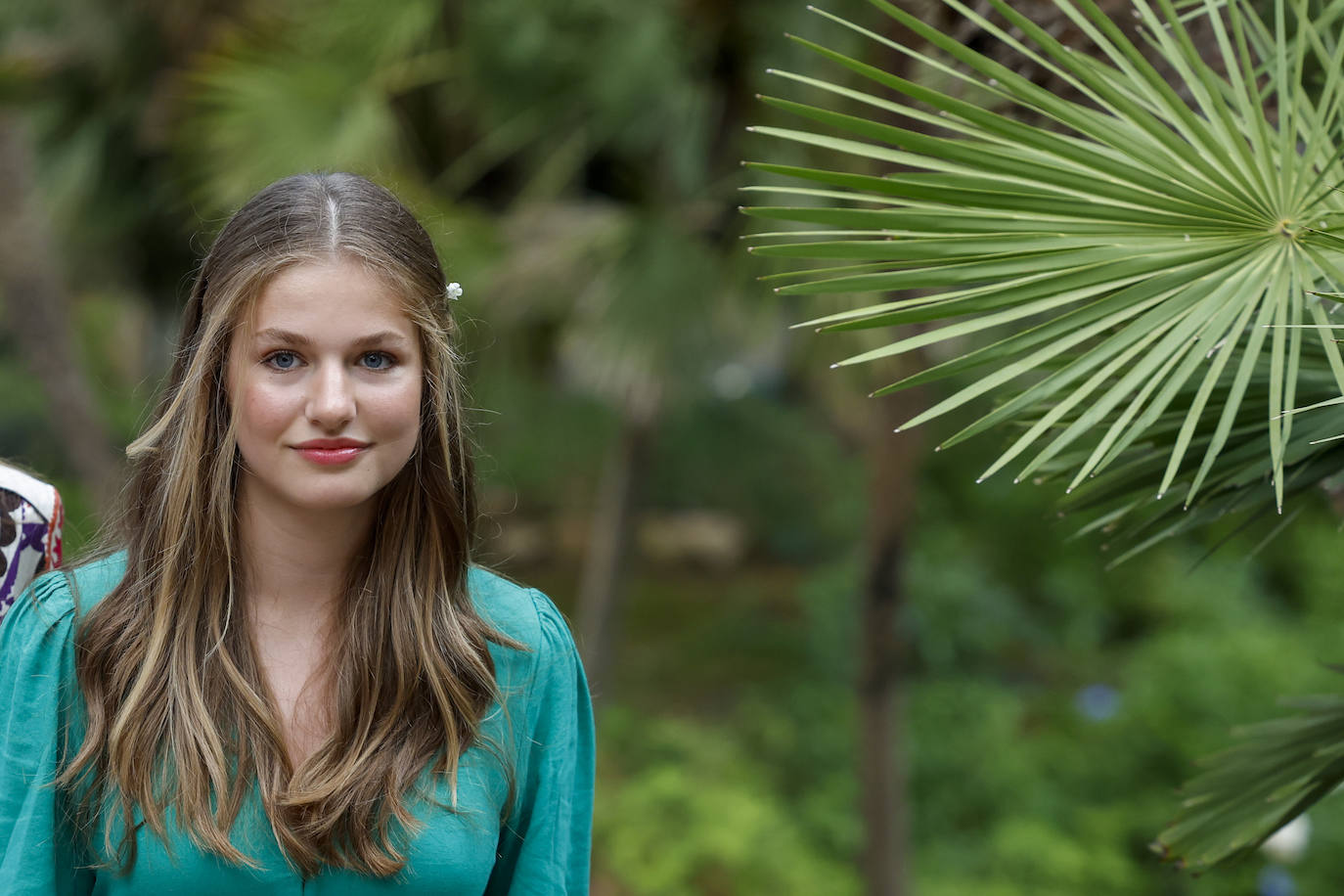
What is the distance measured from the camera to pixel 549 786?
156cm

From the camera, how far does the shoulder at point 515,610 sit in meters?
1.60

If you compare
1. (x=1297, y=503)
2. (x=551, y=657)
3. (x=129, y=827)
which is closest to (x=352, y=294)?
(x=551, y=657)

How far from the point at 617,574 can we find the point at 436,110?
86.3 inches

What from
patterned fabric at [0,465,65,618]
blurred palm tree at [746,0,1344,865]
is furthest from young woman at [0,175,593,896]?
blurred palm tree at [746,0,1344,865]

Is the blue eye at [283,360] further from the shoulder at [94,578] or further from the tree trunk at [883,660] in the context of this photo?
the tree trunk at [883,660]

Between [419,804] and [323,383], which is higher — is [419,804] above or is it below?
below

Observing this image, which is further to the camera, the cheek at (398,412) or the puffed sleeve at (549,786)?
the puffed sleeve at (549,786)

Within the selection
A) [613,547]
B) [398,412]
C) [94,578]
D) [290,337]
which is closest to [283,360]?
[290,337]

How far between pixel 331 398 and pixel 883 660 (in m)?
3.70

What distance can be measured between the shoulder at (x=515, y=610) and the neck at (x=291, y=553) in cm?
17

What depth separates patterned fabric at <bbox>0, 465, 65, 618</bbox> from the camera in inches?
62.2

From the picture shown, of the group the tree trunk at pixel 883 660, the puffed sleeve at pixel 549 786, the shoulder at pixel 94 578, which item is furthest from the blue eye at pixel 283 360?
the tree trunk at pixel 883 660

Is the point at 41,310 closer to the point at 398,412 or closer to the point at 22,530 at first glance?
the point at 22,530

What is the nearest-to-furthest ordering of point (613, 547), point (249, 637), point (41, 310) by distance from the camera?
1. point (249, 637)
2. point (41, 310)
3. point (613, 547)
